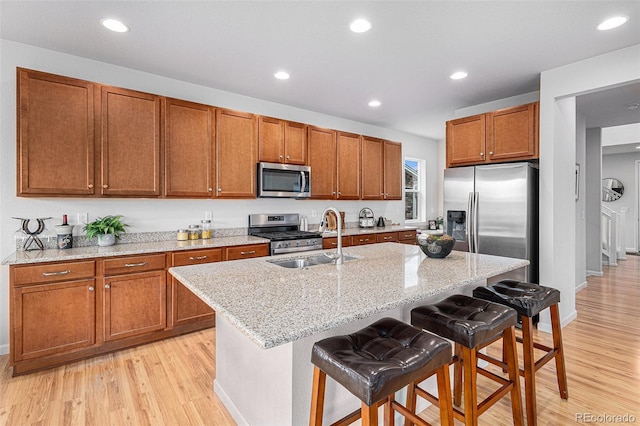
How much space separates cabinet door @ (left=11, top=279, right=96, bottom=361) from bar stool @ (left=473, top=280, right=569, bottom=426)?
302 cm

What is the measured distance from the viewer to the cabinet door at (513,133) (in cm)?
336

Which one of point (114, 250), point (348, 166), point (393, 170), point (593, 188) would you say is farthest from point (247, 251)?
point (593, 188)

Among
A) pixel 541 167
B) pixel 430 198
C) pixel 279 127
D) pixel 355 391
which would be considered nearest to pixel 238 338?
pixel 355 391

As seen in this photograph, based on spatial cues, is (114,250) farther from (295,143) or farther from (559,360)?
(559,360)

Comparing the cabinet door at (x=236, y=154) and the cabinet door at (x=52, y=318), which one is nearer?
the cabinet door at (x=52, y=318)

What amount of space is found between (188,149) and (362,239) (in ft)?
8.30

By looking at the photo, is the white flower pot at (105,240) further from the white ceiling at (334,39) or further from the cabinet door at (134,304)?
the white ceiling at (334,39)

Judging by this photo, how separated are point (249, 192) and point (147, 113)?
132 centimetres

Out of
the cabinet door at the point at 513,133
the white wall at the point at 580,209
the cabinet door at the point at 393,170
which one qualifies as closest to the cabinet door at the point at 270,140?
the cabinet door at the point at 393,170

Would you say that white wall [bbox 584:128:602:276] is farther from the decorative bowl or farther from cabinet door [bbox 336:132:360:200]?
the decorative bowl

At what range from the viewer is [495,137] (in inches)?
144

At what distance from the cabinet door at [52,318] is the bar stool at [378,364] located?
232cm

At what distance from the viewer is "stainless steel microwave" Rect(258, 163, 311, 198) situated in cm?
386

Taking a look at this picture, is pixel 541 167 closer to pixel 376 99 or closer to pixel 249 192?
pixel 376 99
